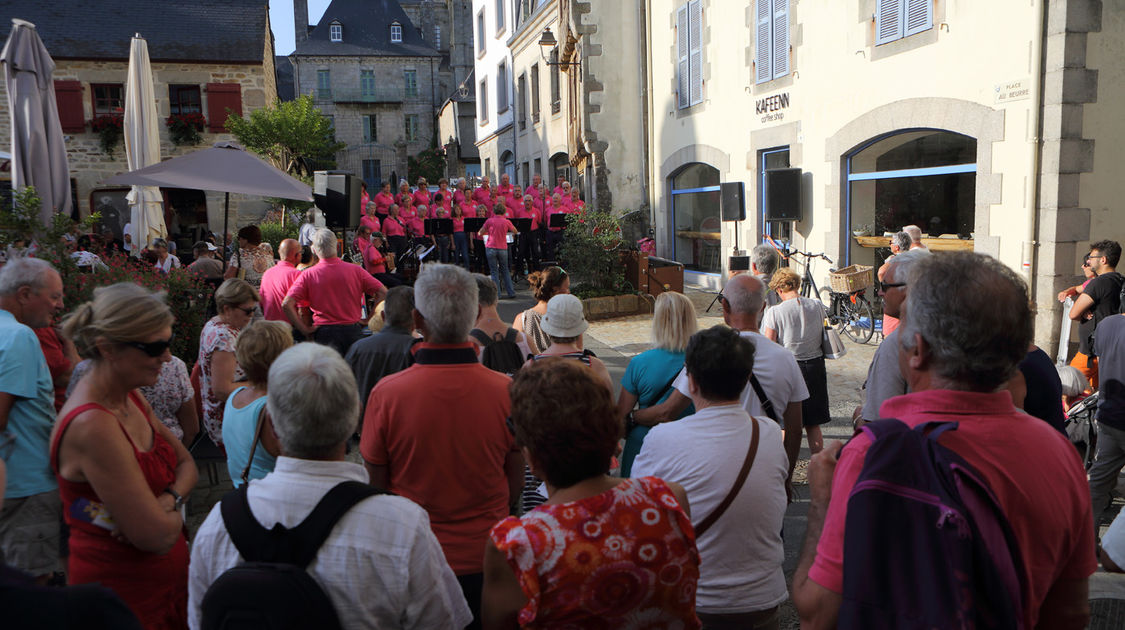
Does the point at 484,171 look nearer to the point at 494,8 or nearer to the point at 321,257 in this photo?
the point at 494,8

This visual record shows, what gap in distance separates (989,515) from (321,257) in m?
5.48

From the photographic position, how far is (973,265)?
5.00 feet

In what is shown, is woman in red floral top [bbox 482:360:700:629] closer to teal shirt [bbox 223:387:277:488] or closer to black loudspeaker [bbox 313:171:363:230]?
teal shirt [bbox 223:387:277:488]

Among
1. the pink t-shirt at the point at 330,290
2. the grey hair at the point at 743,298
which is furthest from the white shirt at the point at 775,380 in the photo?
the pink t-shirt at the point at 330,290

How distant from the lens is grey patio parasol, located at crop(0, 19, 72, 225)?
8.47m

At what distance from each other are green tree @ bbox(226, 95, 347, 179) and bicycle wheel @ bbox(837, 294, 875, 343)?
1569cm

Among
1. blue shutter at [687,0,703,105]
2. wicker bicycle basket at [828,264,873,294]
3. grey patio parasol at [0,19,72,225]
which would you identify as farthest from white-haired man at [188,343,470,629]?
blue shutter at [687,0,703,105]

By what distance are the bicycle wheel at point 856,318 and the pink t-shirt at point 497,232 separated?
6246mm

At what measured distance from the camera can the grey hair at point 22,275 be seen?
10.9ft

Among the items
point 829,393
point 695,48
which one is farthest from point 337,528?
point 695,48

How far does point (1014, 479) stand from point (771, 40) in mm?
12400

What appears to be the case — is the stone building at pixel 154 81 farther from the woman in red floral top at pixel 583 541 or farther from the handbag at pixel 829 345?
the woman in red floral top at pixel 583 541

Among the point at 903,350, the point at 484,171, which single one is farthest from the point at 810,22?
the point at 484,171

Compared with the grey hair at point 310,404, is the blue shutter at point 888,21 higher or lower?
higher
